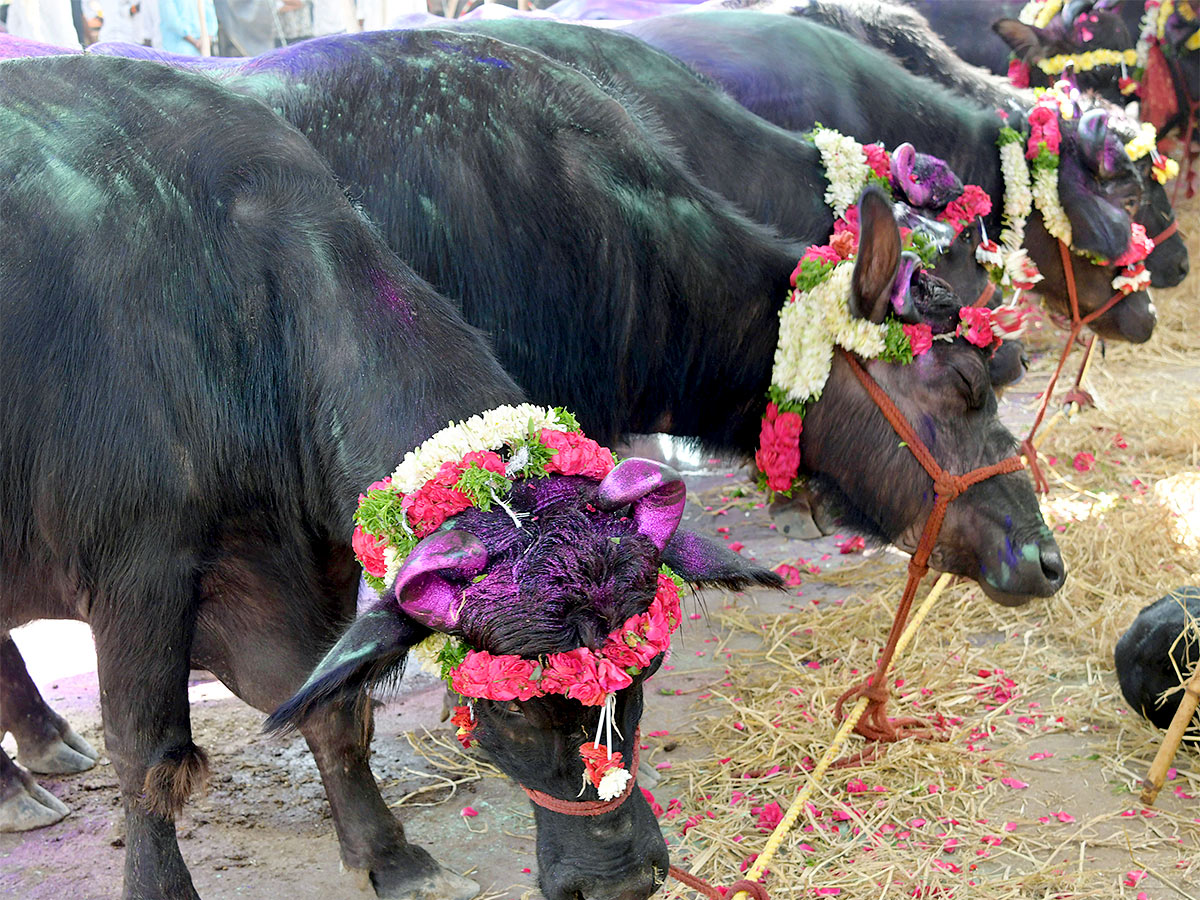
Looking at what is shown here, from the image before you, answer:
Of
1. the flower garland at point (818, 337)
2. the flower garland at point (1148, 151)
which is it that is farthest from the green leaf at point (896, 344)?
the flower garland at point (1148, 151)

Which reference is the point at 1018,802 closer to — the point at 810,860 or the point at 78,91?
the point at 810,860

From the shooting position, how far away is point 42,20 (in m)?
6.71

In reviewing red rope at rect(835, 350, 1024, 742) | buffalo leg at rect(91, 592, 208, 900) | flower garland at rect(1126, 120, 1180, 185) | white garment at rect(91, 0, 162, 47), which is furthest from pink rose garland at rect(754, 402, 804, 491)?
white garment at rect(91, 0, 162, 47)

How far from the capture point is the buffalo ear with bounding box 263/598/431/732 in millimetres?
1946

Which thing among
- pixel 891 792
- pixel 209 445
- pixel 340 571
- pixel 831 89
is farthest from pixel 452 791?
pixel 831 89

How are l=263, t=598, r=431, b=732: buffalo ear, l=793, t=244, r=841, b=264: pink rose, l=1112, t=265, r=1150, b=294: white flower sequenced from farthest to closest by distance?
l=1112, t=265, r=1150, b=294: white flower < l=793, t=244, r=841, b=264: pink rose < l=263, t=598, r=431, b=732: buffalo ear

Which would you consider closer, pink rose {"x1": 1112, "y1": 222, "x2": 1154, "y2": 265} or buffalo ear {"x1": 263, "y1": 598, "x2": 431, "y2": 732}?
buffalo ear {"x1": 263, "y1": 598, "x2": 431, "y2": 732}

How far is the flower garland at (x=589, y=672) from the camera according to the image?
2014mm

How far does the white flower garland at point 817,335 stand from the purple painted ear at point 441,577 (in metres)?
1.70

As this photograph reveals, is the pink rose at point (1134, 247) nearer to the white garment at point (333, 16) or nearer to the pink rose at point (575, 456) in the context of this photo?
the pink rose at point (575, 456)

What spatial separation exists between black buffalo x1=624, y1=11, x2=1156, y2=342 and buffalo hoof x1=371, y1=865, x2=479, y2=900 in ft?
11.4

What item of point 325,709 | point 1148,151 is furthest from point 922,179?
point 325,709

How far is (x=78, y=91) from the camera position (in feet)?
8.96

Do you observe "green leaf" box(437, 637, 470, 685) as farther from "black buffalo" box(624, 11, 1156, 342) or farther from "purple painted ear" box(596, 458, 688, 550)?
"black buffalo" box(624, 11, 1156, 342)
